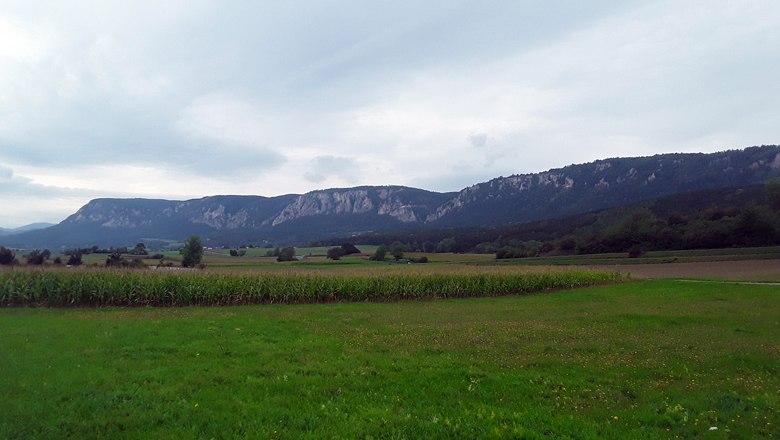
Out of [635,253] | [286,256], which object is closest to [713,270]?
[635,253]

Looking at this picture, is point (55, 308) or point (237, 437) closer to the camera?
point (237, 437)

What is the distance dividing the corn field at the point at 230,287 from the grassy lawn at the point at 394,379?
10.2 meters

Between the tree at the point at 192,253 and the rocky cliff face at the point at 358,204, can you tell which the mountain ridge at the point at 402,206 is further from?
the tree at the point at 192,253

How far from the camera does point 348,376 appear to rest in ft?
30.2

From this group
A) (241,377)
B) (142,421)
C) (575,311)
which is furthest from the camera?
(575,311)

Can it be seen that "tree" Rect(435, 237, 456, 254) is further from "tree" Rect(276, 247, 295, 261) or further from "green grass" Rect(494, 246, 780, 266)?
"tree" Rect(276, 247, 295, 261)

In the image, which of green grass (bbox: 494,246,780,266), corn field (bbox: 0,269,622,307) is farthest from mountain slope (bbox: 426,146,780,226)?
corn field (bbox: 0,269,622,307)

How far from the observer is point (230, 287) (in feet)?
92.3

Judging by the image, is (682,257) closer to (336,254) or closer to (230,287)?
(336,254)

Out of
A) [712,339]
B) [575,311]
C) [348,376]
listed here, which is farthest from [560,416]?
[575,311]

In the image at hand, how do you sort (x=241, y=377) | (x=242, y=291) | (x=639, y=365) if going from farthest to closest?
(x=242, y=291)
(x=639, y=365)
(x=241, y=377)

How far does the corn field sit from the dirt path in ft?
58.1

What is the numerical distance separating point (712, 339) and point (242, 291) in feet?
75.5

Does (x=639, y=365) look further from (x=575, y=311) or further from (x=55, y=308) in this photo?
(x=55, y=308)
